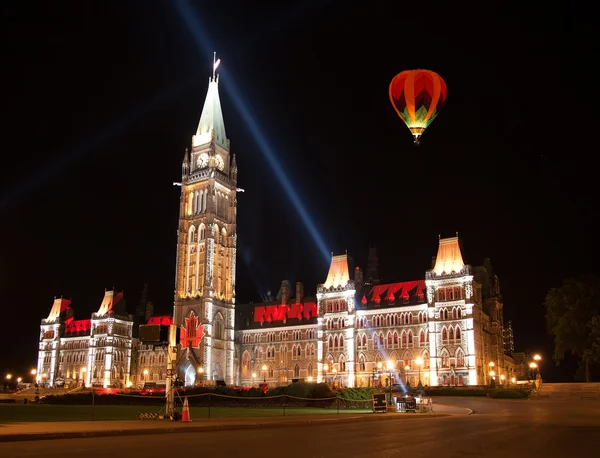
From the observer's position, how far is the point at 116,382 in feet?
398

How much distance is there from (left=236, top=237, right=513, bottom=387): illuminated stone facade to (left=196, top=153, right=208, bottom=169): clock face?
28.9m

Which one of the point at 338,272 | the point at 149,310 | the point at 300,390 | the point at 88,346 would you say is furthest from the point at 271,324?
the point at 300,390

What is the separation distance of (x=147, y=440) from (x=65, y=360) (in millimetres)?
125229

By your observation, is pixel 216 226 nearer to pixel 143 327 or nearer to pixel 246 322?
pixel 246 322

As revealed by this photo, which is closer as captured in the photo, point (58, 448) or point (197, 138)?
point (58, 448)

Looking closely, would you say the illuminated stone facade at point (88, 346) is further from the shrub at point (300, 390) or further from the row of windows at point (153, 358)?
the shrub at point (300, 390)

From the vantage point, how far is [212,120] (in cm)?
11994

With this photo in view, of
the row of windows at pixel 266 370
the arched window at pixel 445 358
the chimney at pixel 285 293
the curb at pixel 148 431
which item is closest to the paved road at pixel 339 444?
the curb at pixel 148 431

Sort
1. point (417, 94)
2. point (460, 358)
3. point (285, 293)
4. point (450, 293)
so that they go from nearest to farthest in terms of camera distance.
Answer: point (417, 94) < point (460, 358) < point (450, 293) < point (285, 293)

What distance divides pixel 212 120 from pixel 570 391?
Result: 81884mm

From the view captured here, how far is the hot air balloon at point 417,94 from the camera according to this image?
42562mm

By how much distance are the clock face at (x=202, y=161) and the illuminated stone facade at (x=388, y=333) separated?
28.9 meters

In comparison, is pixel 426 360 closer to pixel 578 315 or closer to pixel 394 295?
pixel 394 295

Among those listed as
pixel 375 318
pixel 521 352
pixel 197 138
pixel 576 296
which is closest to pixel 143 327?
pixel 576 296
